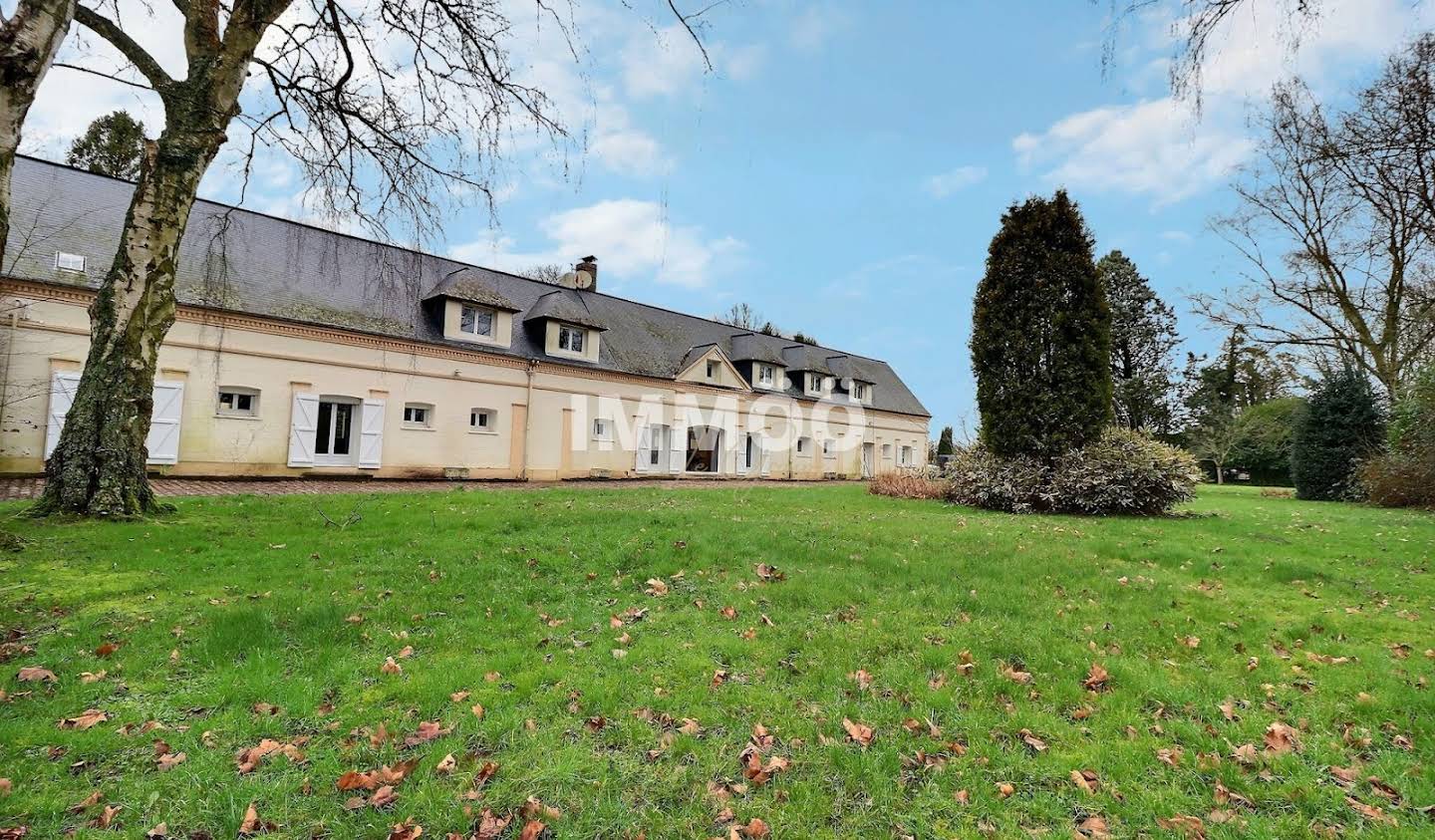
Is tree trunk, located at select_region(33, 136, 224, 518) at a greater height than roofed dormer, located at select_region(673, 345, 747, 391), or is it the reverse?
roofed dormer, located at select_region(673, 345, 747, 391)

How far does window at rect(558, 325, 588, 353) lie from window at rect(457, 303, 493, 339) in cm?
249

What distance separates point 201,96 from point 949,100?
9059 mm

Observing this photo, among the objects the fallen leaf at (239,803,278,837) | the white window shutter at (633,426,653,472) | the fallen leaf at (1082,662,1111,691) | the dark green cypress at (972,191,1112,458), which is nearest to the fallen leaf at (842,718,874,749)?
the fallen leaf at (1082,662,1111,691)

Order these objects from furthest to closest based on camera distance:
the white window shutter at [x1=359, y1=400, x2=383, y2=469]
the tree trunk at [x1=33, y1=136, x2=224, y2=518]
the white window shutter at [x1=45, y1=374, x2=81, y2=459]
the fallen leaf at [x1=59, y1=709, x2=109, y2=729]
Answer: the white window shutter at [x1=359, y1=400, x2=383, y2=469]
the white window shutter at [x1=45, y1=374, x2=81, y2=459]
the tree trunk at [x1=33, y1=136, x2=224, y2=518]
the fallen leaf at [x1=59, y1=709, x2=109, y2=729]

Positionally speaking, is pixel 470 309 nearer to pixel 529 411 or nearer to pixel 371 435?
pixel 529 411

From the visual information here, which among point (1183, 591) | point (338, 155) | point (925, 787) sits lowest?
point (925, 787)

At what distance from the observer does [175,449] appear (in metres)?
14.6

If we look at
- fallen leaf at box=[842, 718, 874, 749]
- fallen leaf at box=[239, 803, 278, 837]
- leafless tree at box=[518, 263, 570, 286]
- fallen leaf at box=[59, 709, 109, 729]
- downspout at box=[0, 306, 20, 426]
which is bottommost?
fallen leaf at box=[239, 803, 278, 837]

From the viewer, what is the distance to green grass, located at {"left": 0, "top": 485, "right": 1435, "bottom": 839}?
2863mm

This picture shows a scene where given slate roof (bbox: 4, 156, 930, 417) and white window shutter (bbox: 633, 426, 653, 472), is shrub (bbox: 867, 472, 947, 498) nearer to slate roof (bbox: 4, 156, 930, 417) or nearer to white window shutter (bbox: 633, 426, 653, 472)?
white window shutter (bbox: 633, 426, 653, 472)

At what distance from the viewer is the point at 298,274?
17.3 meters

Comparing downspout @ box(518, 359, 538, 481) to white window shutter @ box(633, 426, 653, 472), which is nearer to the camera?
downspout @ box(518, 359, 538, 481)

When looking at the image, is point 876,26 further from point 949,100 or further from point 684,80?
point 684,80

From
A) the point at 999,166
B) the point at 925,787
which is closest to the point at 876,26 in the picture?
the point at 999,166
